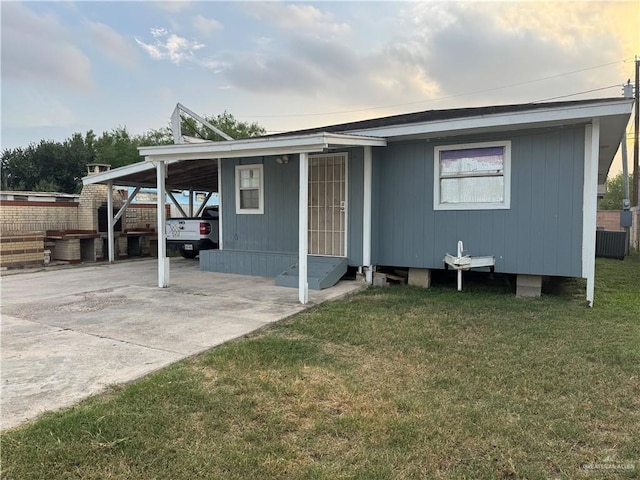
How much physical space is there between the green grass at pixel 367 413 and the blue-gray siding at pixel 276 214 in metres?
3.09

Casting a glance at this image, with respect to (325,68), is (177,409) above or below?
below

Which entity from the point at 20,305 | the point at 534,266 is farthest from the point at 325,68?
the point at 20,305

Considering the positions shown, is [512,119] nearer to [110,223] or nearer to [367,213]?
[367,213]

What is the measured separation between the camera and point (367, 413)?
9.24ft

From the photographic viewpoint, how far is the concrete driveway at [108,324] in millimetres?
3275

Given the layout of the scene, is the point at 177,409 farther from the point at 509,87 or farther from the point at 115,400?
the point at 509,87

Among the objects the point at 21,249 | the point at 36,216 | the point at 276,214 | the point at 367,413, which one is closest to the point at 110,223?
the point at 36,216

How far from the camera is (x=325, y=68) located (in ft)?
50.9

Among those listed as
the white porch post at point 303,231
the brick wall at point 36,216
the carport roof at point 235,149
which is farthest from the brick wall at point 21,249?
the white porch post at point 303,231

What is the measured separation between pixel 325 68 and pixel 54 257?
10457 millimetres

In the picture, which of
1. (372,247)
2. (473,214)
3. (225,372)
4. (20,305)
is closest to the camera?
(225,372)

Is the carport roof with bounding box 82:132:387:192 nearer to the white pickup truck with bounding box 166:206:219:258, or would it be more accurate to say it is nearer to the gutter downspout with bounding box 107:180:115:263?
the gutter downspout with bounding box 107:180:115:263

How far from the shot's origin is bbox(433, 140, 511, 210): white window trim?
6469mm

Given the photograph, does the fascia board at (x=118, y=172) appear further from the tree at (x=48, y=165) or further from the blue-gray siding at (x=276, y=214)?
the tree at (x=48, y=165)
